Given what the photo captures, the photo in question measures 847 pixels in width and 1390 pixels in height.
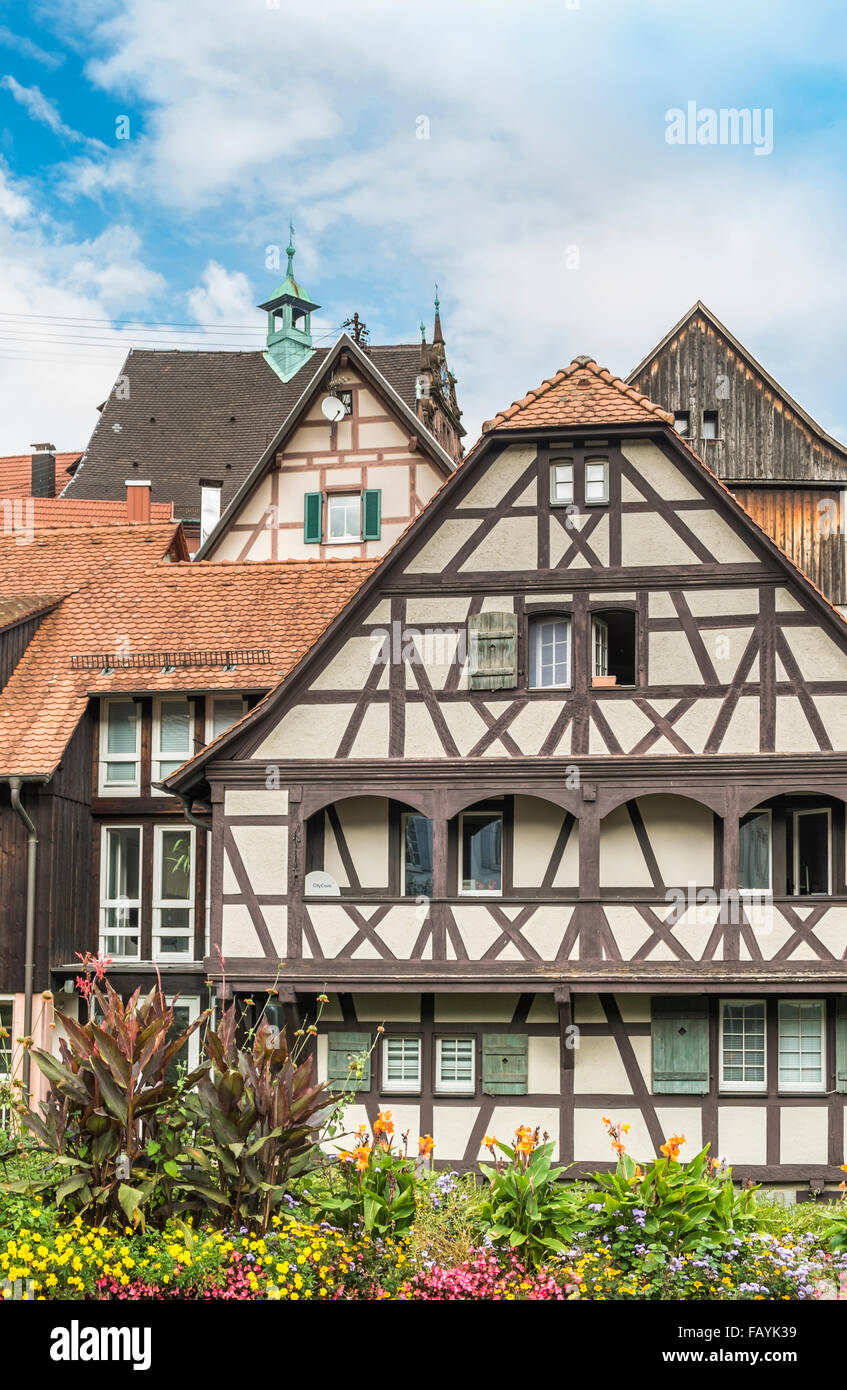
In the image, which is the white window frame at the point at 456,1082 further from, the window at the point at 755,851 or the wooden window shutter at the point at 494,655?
the wooden window shutter at the point at 494,655

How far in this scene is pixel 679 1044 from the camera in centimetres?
1892

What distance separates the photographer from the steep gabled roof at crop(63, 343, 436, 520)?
133ft

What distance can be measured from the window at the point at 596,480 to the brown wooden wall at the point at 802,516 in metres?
12.0

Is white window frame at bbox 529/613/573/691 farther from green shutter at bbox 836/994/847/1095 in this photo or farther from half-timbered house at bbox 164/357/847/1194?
green shutter at bbox 836/994/847/1095

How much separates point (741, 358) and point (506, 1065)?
16.4 meters

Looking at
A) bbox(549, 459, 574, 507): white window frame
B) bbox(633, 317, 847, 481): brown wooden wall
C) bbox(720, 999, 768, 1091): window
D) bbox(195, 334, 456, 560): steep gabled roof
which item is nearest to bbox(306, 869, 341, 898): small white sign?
bbox(720, 999, 768, 1091): window

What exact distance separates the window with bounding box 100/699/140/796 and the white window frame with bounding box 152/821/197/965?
0.79 meters

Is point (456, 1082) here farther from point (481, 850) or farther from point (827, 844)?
point (827, 844)

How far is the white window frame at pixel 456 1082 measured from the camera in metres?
19.3

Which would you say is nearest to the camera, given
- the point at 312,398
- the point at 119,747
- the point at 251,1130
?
the point at 251,1130

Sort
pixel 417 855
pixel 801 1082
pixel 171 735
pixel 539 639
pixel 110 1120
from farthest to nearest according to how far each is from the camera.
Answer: pixel 171 735 < pixel 417 855 < pixel 539 639 < pixel 801 1082 < pixel 110 1120

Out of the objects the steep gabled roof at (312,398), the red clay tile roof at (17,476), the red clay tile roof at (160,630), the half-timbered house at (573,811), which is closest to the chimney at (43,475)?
the red clay tile roof at (17,476)

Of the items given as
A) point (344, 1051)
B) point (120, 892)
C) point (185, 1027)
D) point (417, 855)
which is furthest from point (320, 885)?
point (120, 892)

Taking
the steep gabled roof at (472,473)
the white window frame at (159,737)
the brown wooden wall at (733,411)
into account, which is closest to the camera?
the steep gabled roof at (472,473)
